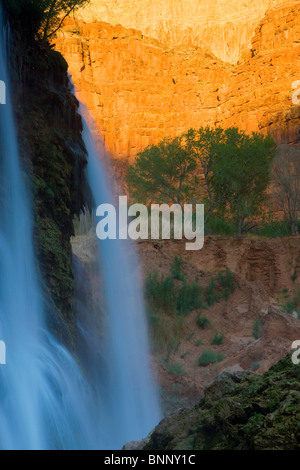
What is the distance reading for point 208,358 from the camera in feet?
48.6

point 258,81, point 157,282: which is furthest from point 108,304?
point 258,81

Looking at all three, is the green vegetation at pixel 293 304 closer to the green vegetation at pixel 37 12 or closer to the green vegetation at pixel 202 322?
A: the green vegetation at pixel 202 322

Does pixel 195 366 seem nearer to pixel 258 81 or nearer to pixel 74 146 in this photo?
pixel 74 146

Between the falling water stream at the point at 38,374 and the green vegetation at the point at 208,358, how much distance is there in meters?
1.88

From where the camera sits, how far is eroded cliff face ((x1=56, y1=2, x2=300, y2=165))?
191ft

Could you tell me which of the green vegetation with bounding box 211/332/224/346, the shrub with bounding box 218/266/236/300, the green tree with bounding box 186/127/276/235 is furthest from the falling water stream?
the green tree with bounding box 186/127/276/235

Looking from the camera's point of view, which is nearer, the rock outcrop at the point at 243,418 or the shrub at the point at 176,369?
the rock outcrop at the point at 243,418

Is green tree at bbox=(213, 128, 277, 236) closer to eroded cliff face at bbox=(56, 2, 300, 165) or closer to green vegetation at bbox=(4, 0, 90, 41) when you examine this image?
eroded cliff face at bbox=(56, 2, 300, 165)

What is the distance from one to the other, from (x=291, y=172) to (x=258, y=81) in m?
31.5

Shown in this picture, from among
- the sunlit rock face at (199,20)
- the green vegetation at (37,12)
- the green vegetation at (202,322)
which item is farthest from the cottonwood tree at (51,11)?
the sunlit rock face at (199,20)

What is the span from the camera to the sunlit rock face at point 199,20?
91.9 meters

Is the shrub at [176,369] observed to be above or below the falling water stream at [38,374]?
below

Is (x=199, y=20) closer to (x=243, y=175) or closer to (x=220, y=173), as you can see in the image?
(x=243, y=175)

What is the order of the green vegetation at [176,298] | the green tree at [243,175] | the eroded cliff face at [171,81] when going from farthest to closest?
1. the eroded cliff face at [171,81]
2. the green tree at [243,175]
3. the green vegetation at [176,298]
